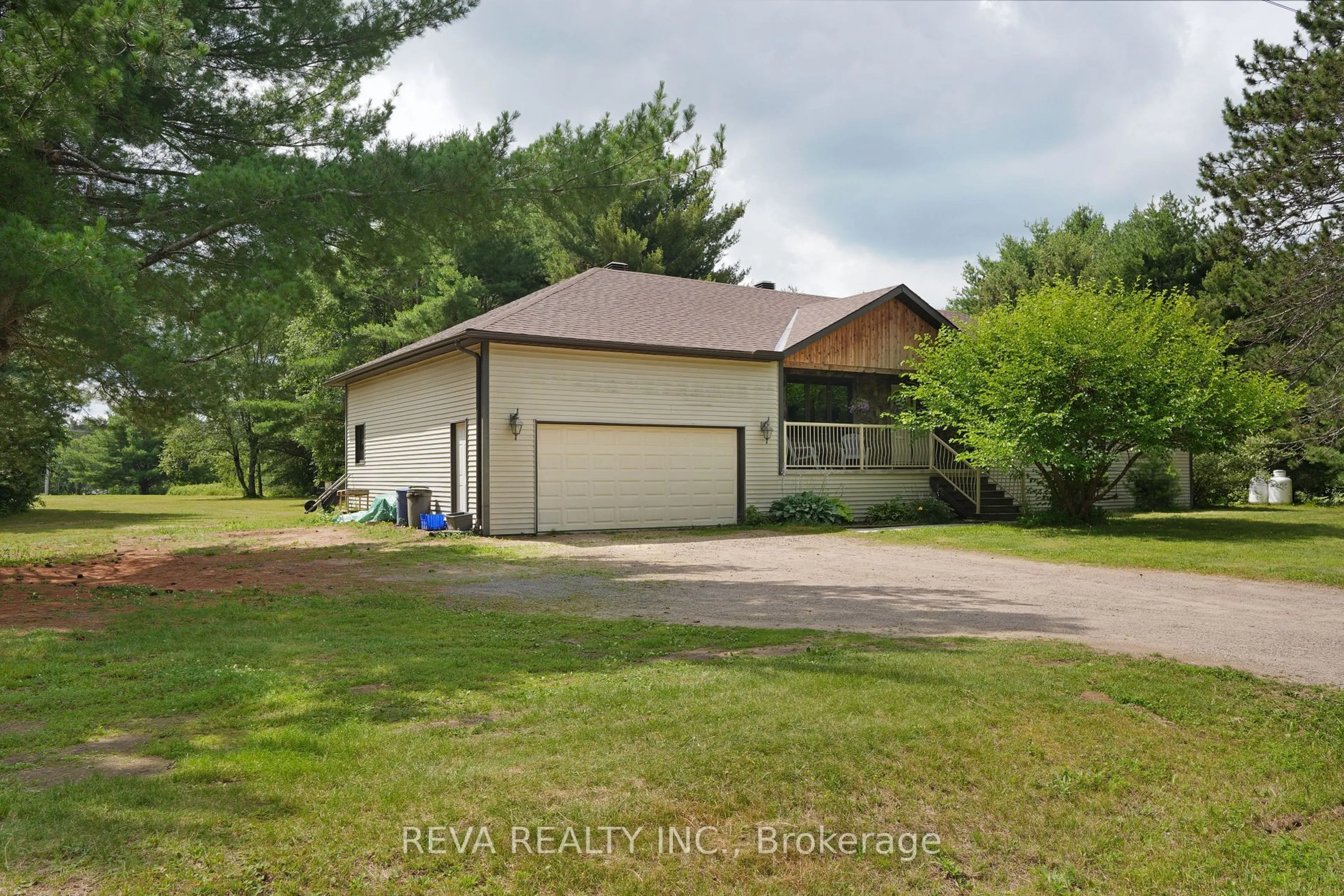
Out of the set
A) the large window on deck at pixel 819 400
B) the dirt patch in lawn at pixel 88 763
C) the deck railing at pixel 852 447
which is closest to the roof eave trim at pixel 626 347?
the deck railing at pixel 852 447

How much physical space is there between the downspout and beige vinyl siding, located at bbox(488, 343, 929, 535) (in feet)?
0.56

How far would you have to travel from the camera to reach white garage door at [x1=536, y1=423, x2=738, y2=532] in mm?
16844

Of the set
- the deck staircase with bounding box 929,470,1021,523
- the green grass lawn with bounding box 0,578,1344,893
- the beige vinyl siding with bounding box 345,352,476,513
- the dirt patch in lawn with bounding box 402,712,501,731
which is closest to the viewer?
the green grass lawn with bounding box 0,578,1344,893

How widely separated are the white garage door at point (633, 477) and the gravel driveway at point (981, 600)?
355 cm

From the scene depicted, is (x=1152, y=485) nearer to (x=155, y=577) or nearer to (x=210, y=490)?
(x=155, y=577)

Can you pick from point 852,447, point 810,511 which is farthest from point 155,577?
point 852,447

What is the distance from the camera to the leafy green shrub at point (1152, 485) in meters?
23.0

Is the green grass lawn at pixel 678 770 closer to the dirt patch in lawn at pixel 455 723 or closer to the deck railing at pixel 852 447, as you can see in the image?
the dirt patch in lawn at pixel 455 723

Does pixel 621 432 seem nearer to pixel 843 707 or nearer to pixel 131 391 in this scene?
pixel 131 391

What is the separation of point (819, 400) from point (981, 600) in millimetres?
15589

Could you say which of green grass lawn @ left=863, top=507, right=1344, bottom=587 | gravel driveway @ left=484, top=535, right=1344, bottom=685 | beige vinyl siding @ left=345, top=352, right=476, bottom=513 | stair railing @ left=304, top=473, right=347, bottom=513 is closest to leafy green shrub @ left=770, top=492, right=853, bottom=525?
green grass lawn @ left=863, top=507, right=1344, bottom=587

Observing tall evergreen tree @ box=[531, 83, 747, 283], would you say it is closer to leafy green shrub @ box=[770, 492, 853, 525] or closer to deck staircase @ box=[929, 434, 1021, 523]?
leafy green shrub @ box=[770, 492, 853, 525]

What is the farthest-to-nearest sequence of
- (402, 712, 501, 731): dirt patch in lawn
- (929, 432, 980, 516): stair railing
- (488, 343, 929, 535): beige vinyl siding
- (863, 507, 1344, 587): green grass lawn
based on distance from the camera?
(929, 432, 980, 516): stair railing → (488, 343, 929, 535): beige vinyl siding → (863, 507, 1344, 587): green grass lawn → (402, 712, 501, 731): dirt patch in lawn

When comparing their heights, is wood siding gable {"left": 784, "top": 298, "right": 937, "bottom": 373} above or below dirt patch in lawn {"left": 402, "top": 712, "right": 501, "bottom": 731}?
above
